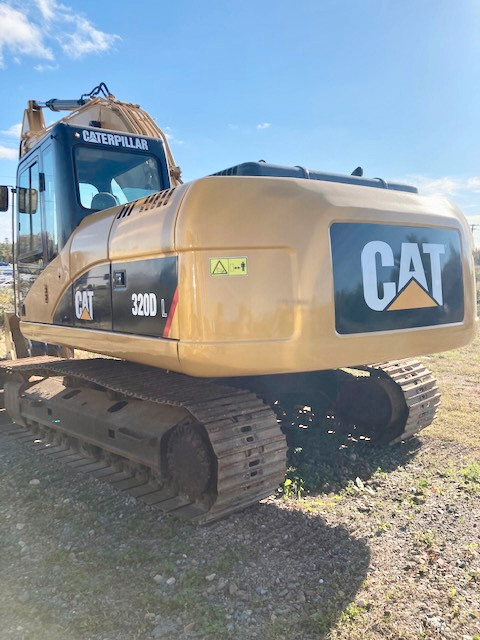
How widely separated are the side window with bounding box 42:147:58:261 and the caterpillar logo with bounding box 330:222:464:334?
8.53ft

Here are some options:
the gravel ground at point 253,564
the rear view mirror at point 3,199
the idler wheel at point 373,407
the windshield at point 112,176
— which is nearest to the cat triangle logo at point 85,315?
the windshield at point 112,176

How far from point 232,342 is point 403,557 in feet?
5.43

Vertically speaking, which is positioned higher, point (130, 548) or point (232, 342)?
point (232, 342)

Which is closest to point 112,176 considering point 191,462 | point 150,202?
point 150,202

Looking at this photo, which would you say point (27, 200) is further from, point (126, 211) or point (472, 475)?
point (472, 475)

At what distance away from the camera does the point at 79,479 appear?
429 cm

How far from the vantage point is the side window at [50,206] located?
445cm

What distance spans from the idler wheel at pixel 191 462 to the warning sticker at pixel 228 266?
1.17 meters

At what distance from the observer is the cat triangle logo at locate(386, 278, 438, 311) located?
10.2 ft

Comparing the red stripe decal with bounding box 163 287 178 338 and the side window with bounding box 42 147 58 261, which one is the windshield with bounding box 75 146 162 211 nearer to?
the side window with bounding box 42 147 58 261

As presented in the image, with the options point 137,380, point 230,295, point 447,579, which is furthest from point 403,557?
point 137,380

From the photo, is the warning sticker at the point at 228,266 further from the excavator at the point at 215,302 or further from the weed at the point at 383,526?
the weed at the point at 383,526

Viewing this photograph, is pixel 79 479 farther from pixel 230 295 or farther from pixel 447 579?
pixel 447 579

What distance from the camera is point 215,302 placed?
2.73 m
